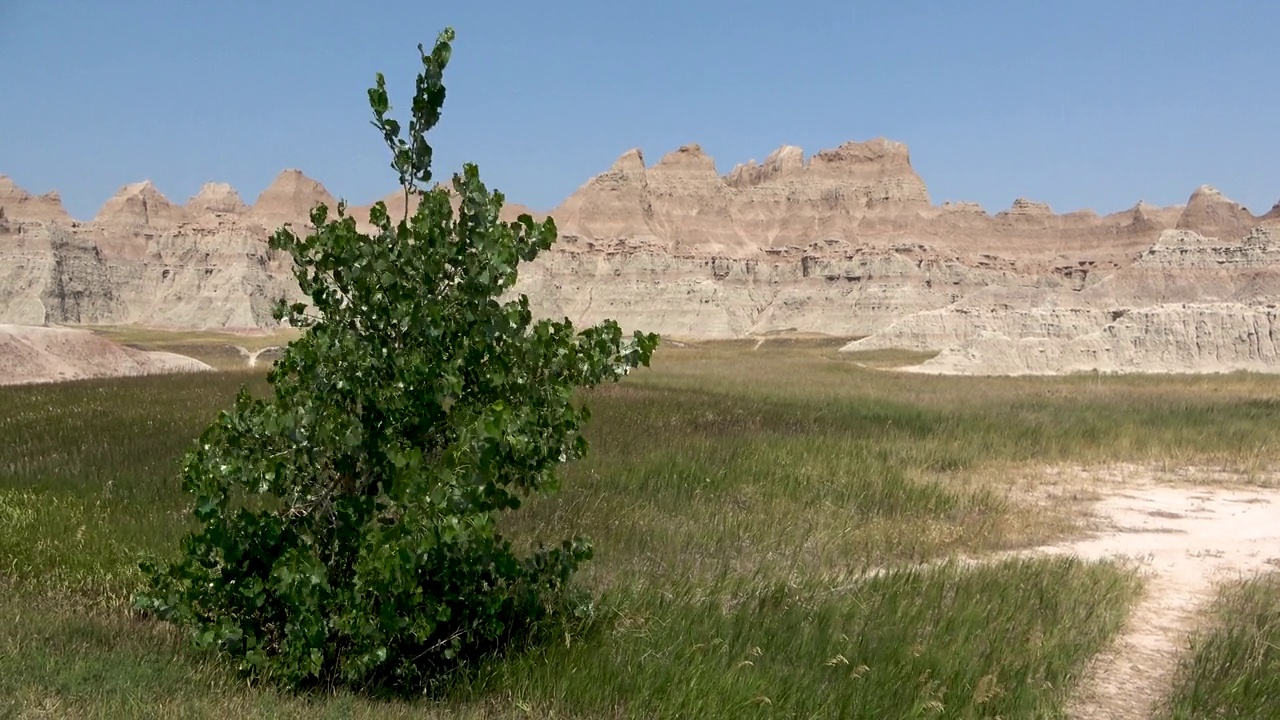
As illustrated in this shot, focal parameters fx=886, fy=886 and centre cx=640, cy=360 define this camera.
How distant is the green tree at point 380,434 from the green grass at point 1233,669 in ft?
13.9

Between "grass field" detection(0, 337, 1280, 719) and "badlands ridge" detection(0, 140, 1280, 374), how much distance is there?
329 ft

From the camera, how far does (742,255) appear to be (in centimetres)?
17475

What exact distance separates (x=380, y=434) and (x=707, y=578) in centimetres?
343

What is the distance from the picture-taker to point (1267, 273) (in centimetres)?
9781

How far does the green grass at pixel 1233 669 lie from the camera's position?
5594mm

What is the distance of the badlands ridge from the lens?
14250 centimetres

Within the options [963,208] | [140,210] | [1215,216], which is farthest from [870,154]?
[140,210]

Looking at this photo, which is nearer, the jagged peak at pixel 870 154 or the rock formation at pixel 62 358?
the rock formation at pixel 62 358

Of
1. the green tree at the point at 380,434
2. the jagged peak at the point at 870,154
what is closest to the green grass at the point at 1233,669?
the green tree at the point at 380,434

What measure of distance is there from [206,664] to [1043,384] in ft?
120

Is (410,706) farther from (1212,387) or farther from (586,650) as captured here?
(1212,387)

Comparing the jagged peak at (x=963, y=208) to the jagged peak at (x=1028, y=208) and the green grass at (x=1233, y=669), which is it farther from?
the green grass at (x=1233, y=669)

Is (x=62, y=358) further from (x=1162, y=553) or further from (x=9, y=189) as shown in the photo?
(x=9, y=189)

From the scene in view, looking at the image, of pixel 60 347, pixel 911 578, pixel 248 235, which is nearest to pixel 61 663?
pixel 911 578
